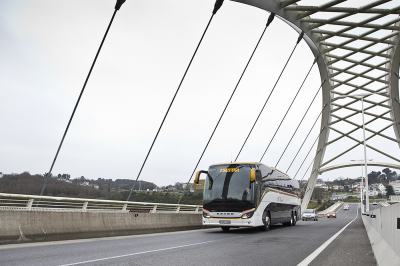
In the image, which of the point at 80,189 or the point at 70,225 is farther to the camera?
the point at 80,189

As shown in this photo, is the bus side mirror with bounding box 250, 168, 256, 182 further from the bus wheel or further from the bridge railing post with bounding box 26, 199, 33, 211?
the bridge railing post with bounding box 26, 199, 33, 211

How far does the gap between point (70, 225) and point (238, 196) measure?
277 inches

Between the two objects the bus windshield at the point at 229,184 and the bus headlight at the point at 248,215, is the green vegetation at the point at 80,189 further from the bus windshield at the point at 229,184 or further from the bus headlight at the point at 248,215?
the bus headlight at the point at 248,215

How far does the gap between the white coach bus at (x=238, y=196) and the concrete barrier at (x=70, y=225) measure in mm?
2272

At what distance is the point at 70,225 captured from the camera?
905cm

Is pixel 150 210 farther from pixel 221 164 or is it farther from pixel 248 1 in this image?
pixel 248 1

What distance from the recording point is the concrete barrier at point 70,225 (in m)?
7.59

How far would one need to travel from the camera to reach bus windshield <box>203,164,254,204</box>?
552 inches

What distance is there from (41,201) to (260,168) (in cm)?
Answer: 940

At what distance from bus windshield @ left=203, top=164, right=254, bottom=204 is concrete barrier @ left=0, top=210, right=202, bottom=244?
2.42 metres

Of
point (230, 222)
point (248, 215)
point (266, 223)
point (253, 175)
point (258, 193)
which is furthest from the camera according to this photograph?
point (266, 223)

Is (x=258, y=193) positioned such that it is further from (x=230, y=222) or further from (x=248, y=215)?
(x=230, y=222)

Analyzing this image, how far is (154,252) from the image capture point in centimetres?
709

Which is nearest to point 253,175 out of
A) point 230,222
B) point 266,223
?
point 230,222
